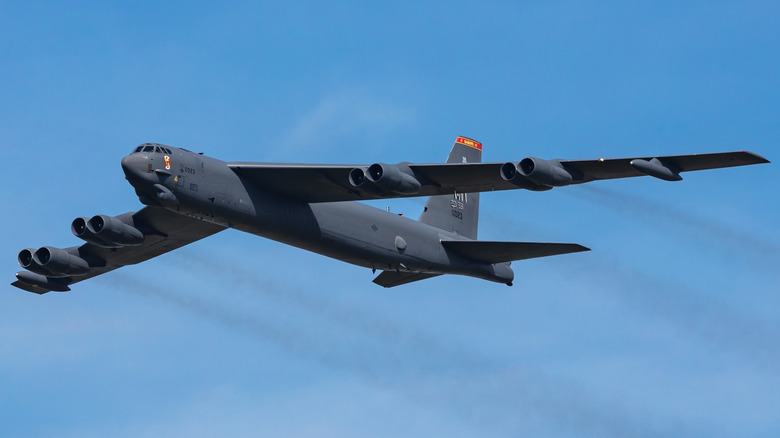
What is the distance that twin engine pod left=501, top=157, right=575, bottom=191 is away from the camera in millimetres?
39781

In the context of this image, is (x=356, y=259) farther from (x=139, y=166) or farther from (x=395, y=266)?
(x=139, y=166)

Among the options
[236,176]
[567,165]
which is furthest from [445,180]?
[236,176]

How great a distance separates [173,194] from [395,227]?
9054 mm

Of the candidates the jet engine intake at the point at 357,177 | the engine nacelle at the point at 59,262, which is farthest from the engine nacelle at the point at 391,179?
the engine nacelle at the point at 59,262

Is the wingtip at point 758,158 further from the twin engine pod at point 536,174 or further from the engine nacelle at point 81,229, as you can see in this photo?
the engine nacelle at point 81,229

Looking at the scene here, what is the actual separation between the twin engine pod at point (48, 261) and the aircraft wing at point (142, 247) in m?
0.48

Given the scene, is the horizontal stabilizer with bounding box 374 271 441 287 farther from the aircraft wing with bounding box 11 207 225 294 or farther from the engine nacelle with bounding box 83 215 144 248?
the engine nacelle with bounding box 83 215 144 248

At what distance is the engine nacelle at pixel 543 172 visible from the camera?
1564 inches

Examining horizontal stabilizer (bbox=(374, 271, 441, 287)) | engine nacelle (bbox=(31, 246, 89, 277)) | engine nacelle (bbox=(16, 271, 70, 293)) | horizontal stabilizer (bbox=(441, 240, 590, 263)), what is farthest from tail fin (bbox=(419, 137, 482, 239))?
engine nacelle (bbox=(16, 271, 70, 293))

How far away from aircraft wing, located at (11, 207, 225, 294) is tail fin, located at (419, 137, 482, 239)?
865 centimetres

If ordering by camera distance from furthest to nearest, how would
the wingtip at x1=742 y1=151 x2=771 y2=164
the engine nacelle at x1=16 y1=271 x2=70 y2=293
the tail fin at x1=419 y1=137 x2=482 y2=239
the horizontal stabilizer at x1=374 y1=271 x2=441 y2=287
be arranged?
the tail fin at x1=419 y1=137 x2=482 y2=239, the engine nacelle at x1=16 y1=271 x2=70 y2=293, the horizontal stabilizer at x1=374 y1=271 x2=441 y2=287, the wingtip at x1=742 y1=151 x2=771 y2=164

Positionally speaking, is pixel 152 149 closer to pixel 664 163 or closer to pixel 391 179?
pixel 391 179

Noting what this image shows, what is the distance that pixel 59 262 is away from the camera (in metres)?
48.6

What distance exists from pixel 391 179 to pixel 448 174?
8.07 ft
